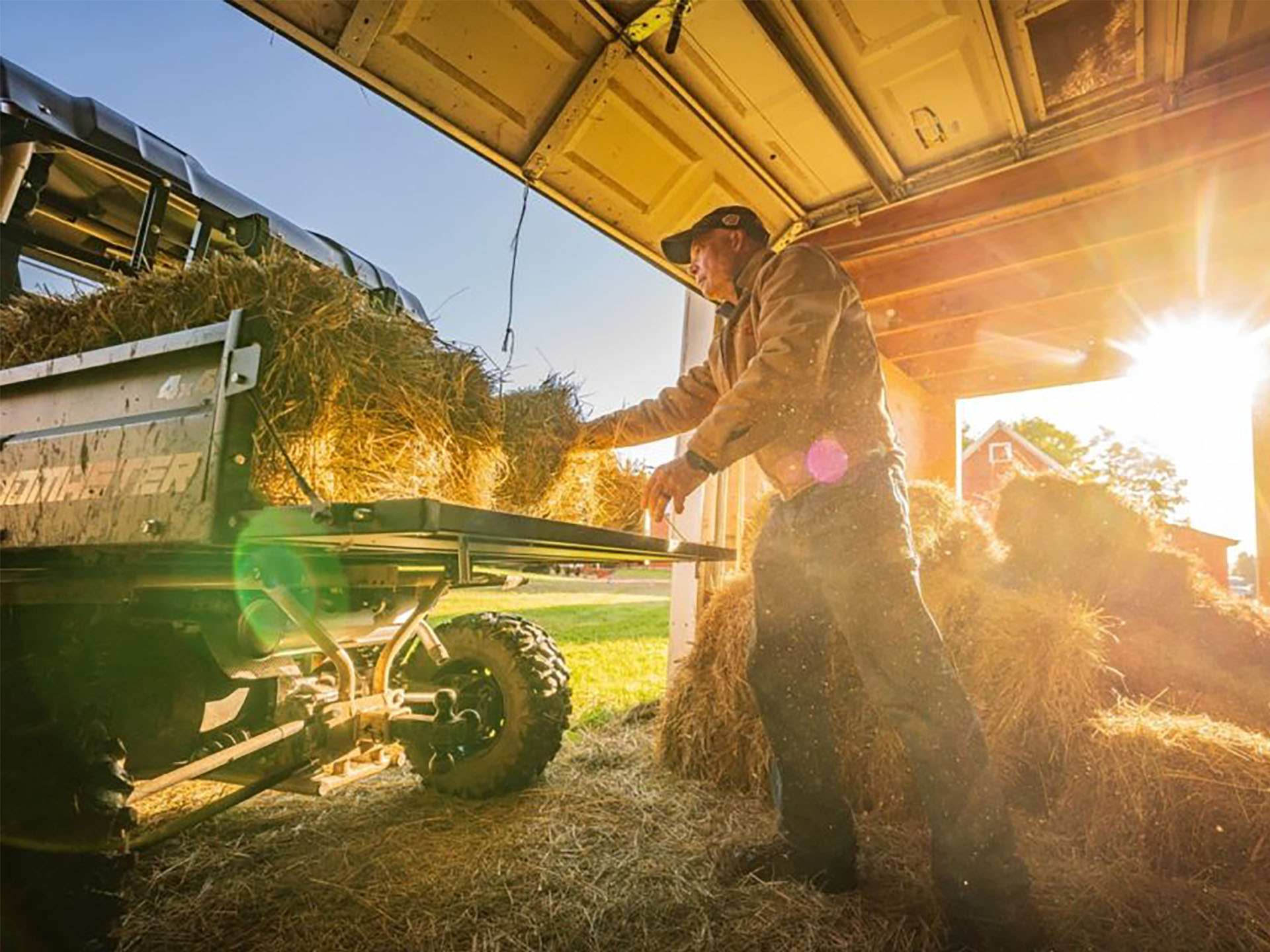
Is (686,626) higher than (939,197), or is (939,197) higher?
(939,197)

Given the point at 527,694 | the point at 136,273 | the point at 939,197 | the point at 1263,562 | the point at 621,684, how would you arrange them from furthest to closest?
the point at 621,684, the point at 1263,562, the point at 939,197, the point at 527,694, the point at 136,273

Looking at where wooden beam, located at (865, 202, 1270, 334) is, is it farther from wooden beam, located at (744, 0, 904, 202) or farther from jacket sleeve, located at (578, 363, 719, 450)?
jacket sleeve, located at (578, 363, 719, 450)

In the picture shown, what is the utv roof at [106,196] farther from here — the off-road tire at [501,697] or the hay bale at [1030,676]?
the hay bale at [1030,676]

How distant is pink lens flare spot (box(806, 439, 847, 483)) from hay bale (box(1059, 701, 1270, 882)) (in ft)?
4.66

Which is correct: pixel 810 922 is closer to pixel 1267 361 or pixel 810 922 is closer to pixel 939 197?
pixel 939 197

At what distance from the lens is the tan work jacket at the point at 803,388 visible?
195cm

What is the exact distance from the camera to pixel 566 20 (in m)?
2.43

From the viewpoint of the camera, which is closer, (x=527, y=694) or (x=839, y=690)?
(x=839, y=690)

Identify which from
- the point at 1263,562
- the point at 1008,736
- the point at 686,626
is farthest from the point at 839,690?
the point at 1263,562

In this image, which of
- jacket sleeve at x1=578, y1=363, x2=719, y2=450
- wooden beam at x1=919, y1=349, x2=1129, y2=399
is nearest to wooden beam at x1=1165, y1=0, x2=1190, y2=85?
jacket sleeve at x1=578, y1=363, x2=719, y2=450

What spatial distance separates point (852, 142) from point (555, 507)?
220 cm

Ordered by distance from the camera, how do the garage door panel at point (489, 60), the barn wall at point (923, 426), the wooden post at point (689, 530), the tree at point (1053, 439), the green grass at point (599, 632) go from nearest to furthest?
the garage door panel at point (489, 60), the wooden post at point (689, 530), the green grass at point (599, 632), the barn wall at point (923, 426), the tree at point (1053, 439)

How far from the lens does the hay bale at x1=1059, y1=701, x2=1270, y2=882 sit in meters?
2.01

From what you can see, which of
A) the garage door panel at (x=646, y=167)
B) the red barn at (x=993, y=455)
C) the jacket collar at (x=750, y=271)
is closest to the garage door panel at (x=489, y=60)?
the garage door panel at (x=646, y=167)
